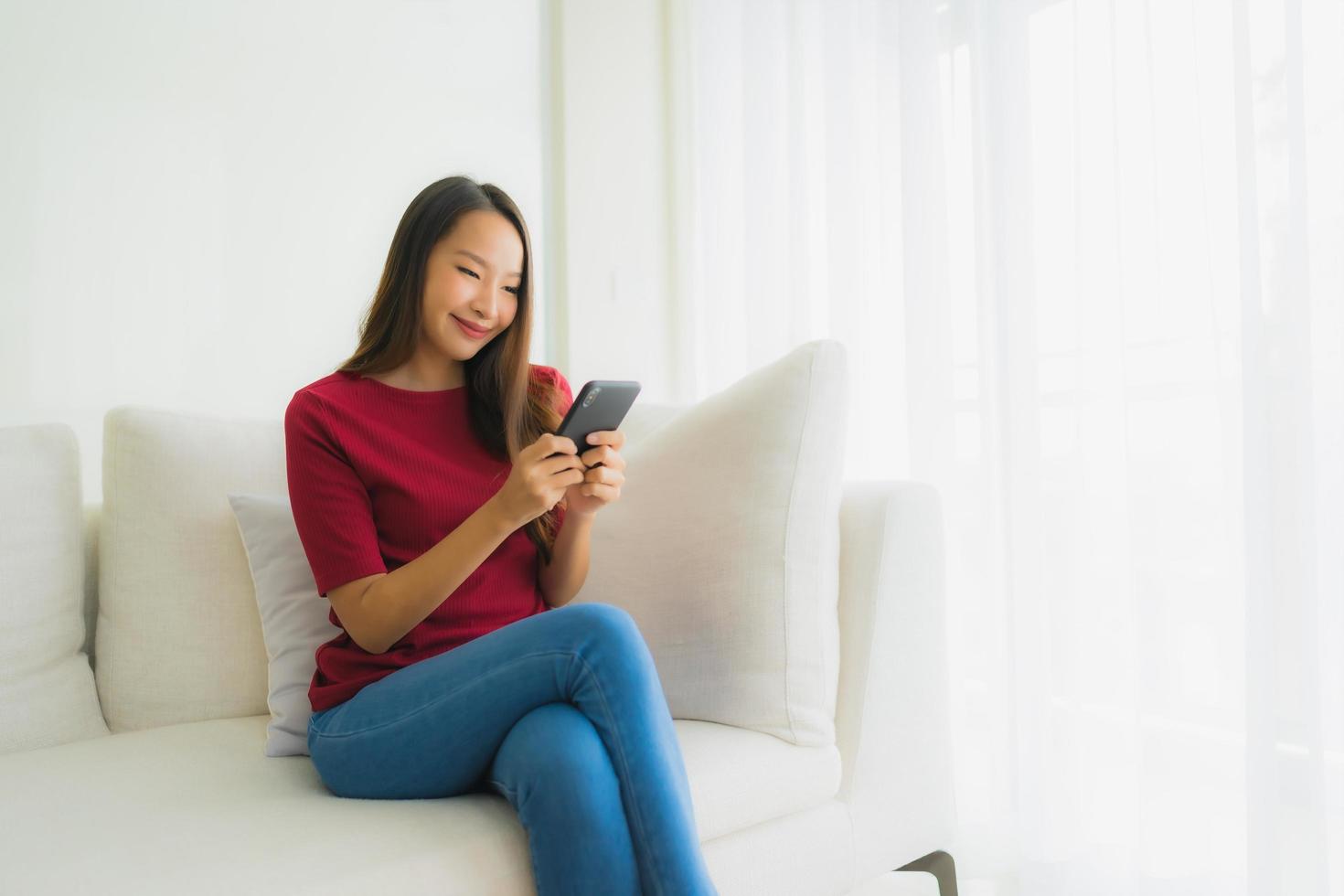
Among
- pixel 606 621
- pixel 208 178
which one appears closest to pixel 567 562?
pixel 606 621

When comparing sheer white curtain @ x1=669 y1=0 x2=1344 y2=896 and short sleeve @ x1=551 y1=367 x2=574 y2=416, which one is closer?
sheer white curtain @ x1=669 y1=0 x2=1344 y2=896

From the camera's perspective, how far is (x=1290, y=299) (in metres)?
1.29

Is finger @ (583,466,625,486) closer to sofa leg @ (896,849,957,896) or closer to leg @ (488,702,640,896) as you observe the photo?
leg @ (488,702,640,896)

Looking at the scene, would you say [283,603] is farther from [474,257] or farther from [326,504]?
[474,257]

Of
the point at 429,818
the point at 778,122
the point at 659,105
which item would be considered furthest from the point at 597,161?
the point at 429,818

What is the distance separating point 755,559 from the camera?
4.17 feet

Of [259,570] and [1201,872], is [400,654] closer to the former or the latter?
[259,570]

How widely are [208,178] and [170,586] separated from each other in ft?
3.20

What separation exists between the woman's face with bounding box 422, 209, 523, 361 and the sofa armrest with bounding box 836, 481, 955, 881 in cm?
61

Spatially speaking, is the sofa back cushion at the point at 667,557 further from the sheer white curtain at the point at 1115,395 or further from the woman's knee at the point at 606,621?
the sheer white curtain at the point at 1115,395

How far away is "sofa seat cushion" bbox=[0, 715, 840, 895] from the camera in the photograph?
88 centimetres

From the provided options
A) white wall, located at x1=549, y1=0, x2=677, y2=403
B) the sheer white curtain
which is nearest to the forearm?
the sheer white curtain

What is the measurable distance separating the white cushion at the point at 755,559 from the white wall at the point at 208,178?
1179 millimetres

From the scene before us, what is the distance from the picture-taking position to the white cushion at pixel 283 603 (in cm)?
134
